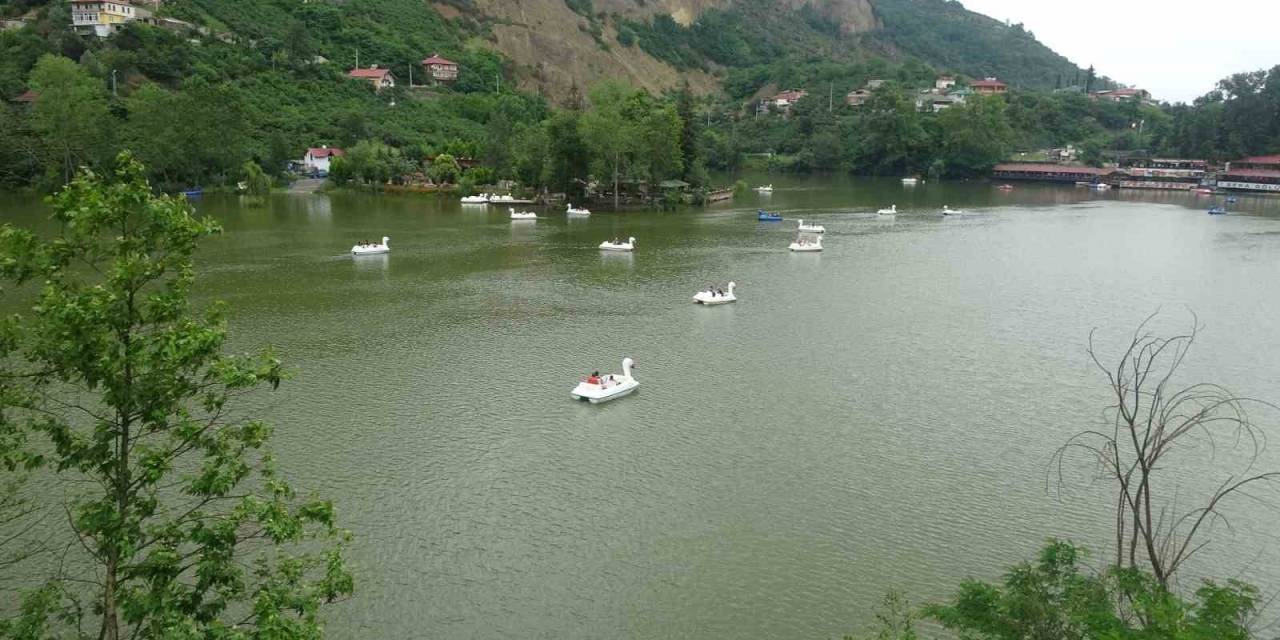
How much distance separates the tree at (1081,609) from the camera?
8.60 meters

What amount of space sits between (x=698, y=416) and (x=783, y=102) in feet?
397

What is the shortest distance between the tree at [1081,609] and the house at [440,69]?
104393 millimetres

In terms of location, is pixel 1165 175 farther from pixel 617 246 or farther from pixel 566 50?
pixel 617 246

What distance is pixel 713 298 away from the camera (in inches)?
1265

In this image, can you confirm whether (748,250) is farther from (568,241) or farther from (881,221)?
(881,221)

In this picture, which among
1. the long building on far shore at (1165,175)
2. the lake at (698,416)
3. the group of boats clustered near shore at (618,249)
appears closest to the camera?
the lake at (698,416)

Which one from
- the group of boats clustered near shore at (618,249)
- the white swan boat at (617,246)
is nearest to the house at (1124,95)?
the group of boats clustered near shore at (618,249)

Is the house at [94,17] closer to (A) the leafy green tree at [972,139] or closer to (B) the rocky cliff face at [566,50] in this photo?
(B) the rocky cliff face at [566,50]

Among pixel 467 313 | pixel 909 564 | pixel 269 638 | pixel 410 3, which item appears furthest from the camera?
pixel 410 3

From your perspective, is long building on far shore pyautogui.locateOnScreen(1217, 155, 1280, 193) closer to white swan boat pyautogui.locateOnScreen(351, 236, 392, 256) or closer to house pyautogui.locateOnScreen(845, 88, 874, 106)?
house pyautogui.locateOnScreen(845, 88, 874, 106)

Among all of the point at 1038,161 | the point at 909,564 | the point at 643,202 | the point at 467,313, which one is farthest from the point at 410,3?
the point at 909,564

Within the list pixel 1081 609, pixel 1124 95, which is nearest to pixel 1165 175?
pixel 1124 95

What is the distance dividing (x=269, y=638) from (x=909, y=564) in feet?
34.6

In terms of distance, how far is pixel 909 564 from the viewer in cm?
1455
